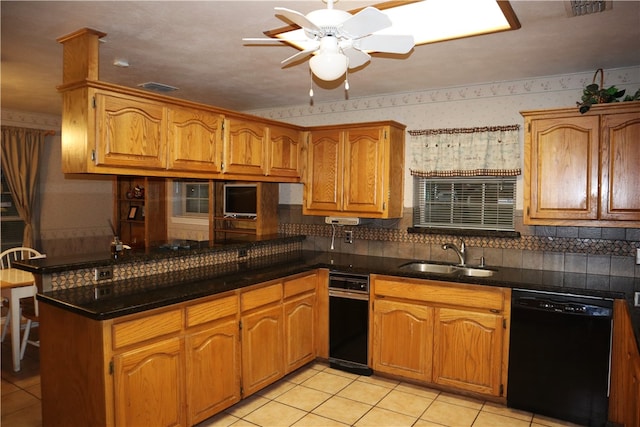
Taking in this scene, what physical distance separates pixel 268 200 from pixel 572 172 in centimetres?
291

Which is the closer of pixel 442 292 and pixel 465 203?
pixel 442 292

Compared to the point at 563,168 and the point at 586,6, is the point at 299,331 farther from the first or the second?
the point at 586,6

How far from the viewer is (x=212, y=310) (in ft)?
9.14

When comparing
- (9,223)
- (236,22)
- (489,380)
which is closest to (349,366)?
(489,380)

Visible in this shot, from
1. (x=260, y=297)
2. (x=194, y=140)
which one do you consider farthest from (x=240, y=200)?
(x=260, y=297)

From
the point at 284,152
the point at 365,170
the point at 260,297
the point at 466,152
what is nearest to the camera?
the point at 260,297

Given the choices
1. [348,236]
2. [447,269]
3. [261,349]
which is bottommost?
[261,349]

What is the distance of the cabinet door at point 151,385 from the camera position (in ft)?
7.43

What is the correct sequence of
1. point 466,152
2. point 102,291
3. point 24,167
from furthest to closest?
point 24,167
point 466,152
point 102,291

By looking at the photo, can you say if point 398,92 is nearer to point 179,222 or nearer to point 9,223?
point 179,222

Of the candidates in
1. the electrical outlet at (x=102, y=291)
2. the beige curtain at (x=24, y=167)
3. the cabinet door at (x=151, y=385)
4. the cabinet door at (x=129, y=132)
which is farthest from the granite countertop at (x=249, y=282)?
the beige curtain at (x=24, y=167)

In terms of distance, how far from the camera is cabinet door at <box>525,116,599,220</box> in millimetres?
3064

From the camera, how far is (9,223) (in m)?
5.41

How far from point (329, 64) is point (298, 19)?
216 mm
